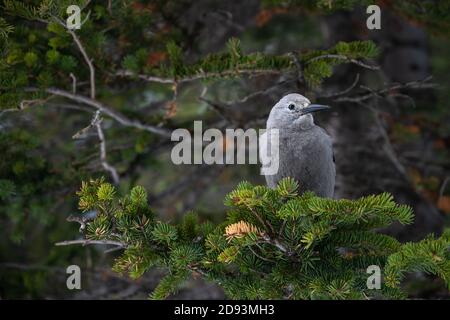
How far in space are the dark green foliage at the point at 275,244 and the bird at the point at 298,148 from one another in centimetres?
122

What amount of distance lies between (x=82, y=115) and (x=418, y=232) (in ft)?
15.0

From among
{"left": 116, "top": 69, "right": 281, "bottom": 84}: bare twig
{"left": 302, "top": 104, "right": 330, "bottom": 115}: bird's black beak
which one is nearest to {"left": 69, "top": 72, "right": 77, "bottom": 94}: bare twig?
{"left": 116, "top": 69, "right": 281, "bottom": 84}: bare twig

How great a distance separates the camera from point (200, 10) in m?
6.70

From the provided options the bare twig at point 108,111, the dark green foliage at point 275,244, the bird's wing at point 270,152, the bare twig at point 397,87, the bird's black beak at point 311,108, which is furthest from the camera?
the bare twig at point 397,87

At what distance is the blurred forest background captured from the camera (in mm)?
5387

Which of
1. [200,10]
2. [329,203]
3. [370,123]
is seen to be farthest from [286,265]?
[370,123]

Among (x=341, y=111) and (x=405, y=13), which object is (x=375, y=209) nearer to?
(x=405, y=13)

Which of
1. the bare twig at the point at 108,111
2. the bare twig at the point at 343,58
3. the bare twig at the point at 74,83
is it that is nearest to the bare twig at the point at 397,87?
the bare twig at the point at 343,58

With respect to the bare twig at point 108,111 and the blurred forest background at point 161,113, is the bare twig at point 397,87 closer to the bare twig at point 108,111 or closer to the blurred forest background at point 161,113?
the blurred forest background at point 161,113

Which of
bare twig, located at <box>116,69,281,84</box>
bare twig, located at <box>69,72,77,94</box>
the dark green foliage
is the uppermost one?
bare twig, located at <box>116,69,281,84</box>

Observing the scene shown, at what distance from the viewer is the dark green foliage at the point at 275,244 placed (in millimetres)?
3527

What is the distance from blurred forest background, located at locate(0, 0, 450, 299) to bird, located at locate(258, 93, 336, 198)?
1.13ft

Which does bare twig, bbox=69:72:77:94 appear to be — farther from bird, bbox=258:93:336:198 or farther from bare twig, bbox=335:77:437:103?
bare twig, bbox=335:77:437:103

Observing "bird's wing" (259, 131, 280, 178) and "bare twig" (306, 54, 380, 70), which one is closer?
Answer: "bare twig" (306, 54, 380, 70)
